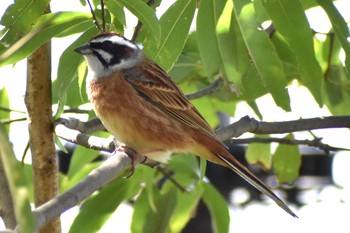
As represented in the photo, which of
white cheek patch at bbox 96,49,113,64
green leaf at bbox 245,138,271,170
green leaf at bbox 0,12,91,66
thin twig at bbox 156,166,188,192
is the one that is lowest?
green leaf at bbox 245,138,271,170

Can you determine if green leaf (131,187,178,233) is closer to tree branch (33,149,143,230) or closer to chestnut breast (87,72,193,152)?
chestnut breast (87,72,193,152)

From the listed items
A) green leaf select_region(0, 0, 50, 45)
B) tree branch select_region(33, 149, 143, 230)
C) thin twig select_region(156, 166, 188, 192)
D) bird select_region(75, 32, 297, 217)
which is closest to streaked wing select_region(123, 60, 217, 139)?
bird select_region(75, 32, 297, 217)

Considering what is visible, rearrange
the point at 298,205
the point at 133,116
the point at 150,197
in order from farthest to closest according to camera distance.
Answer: the point at 298,205, the point at 133,116, the point at 150,197

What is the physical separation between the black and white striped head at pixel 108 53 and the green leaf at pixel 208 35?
401 millimetres

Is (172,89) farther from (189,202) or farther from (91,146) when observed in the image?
(91,146)

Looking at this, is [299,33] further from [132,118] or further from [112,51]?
[112,51]

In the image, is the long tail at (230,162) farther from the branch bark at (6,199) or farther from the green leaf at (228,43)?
the branch bark at (6,199)

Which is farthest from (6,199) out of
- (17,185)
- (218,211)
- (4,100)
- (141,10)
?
(4,100)

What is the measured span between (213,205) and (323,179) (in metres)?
1.94

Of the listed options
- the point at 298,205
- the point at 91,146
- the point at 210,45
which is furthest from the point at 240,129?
the point at 298,205

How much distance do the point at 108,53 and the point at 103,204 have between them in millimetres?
751

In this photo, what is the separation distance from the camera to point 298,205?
19.3 ft

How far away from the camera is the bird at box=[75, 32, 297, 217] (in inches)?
159

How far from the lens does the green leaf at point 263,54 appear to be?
11.4 feet
